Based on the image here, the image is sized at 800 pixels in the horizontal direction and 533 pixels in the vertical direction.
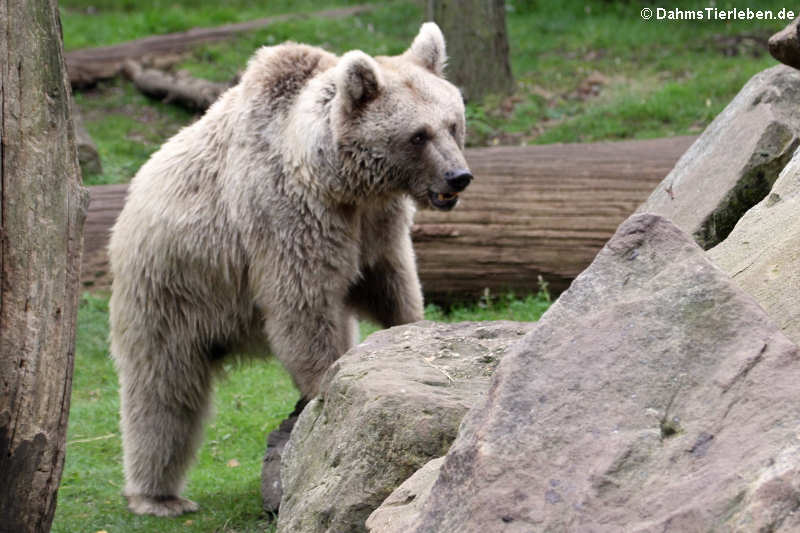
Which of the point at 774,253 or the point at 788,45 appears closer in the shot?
the point at 774,253

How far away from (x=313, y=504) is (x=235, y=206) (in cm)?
211

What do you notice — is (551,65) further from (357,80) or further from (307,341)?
(307,341)

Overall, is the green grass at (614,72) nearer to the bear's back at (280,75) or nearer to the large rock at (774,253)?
the bear's back at (280,75)

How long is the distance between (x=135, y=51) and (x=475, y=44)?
556 centimetres

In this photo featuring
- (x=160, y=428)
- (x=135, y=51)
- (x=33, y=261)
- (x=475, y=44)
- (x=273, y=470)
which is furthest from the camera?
(x=135, y=51)

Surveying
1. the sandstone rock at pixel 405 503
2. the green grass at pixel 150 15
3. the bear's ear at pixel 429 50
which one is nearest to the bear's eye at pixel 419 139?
the bear's ear at pixel 429 50

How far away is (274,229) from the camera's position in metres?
5.20

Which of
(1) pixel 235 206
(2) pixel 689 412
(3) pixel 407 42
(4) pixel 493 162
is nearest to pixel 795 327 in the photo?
(2) pixel 689 412

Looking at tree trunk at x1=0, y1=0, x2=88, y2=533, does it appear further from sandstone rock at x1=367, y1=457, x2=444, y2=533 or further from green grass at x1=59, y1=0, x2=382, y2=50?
green grass at x1=59, y1=0, x2=382, y2=50

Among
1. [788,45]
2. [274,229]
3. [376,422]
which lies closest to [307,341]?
[274,229]

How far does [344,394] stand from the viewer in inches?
149

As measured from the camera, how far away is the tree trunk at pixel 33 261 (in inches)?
154

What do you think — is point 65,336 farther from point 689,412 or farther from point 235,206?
point 689,412

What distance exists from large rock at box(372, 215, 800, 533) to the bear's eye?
215 cm
